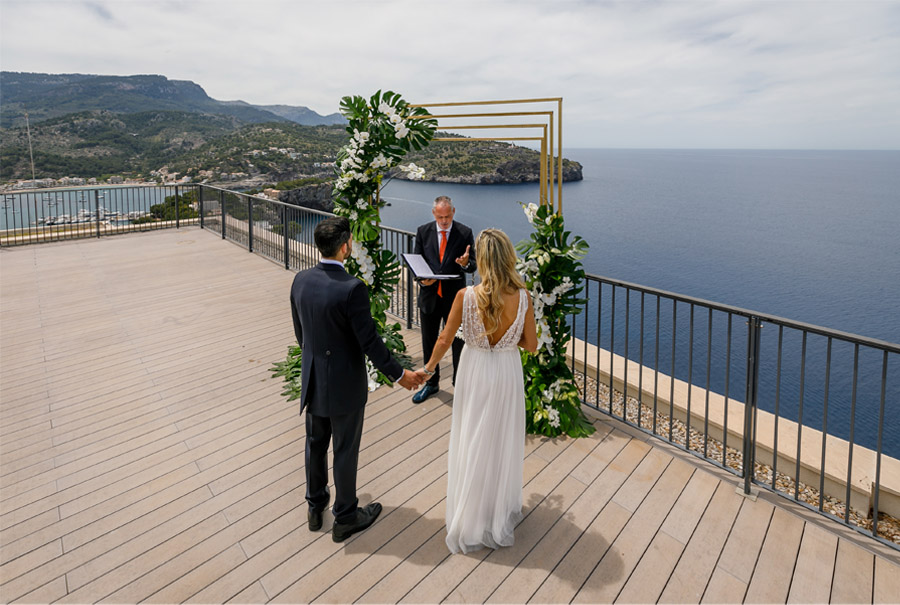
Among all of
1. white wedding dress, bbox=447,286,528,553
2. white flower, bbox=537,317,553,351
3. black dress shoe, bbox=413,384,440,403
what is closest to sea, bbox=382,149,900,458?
black dress shoe, bbox=413,384,440,403

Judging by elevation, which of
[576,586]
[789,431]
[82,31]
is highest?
[82,31]

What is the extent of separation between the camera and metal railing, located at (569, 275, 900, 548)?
2.88 metres

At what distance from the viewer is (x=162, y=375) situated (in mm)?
4566

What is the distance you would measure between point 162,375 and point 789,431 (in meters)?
6.02

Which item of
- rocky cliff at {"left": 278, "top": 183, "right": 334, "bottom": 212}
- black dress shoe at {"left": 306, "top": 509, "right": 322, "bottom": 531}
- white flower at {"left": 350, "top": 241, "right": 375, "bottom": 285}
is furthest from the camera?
rocky cliff at {"left": 278, "top": 183, "right": 334, "bottom": 212}

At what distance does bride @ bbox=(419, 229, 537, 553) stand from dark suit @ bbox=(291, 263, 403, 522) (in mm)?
380

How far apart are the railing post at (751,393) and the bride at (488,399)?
4.43ft

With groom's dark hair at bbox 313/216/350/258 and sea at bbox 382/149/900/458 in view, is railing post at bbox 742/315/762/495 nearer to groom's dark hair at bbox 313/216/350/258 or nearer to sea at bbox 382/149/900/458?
groom's dark hair at bbox 313/216/350/258

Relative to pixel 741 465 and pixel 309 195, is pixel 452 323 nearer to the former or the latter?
pixel 741 465

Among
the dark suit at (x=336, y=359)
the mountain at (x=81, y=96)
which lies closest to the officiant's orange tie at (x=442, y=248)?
the dark suit at (x=336, y=359)

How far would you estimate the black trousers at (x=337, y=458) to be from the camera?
97.6 inches

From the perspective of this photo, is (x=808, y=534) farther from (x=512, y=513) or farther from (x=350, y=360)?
(x=350, y=360)

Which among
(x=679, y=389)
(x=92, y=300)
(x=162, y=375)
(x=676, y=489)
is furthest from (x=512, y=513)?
(x=92, y=300)

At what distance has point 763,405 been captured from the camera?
37.0 ft
